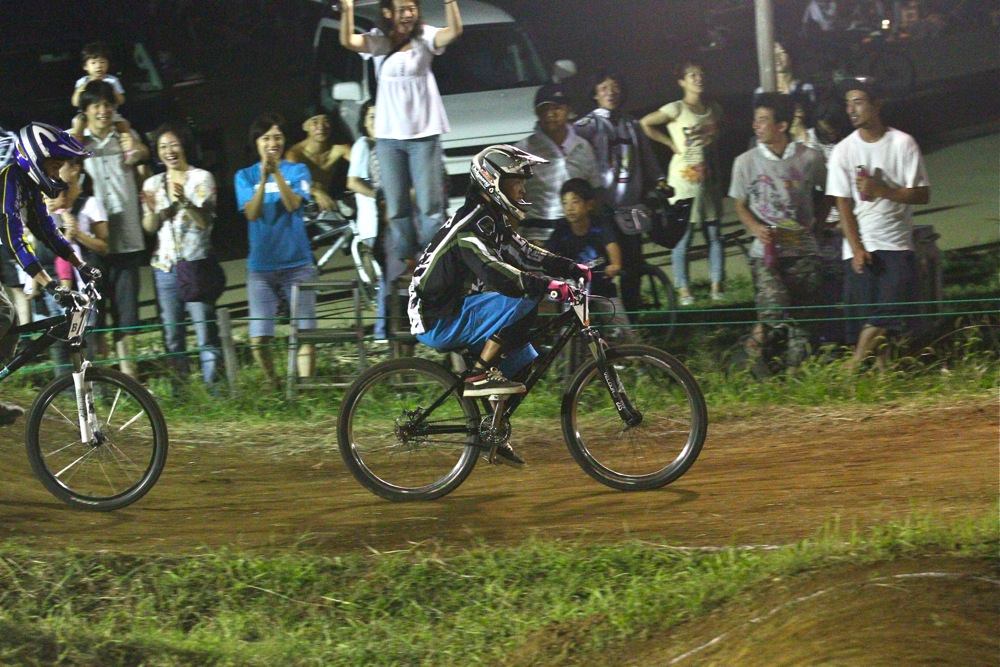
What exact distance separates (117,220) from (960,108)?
273 inches

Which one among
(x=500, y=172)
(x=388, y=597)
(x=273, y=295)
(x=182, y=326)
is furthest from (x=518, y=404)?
(x=182, y=326)

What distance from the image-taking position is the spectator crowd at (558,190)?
30.3ft

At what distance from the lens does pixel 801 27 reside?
30.9 feet

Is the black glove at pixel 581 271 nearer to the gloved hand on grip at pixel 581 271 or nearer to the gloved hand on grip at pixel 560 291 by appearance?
the gloved hand on grip at pixel 581 271

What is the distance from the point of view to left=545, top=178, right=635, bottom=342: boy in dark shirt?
9.28 m

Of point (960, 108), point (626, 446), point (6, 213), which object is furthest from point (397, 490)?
point (960, 108)

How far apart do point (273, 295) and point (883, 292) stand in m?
4.92

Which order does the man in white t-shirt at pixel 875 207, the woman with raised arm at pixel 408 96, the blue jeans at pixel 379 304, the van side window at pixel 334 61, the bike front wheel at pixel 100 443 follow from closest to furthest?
the bike front wheel at pixel 100 443
the man in white t-shirt at pixel 875 207
the woman with raised arm at pixel 408 96
the van side window at pixel 334 61
the blue jeans at pixel 379 304

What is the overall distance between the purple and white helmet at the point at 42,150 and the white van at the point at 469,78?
9.32 ft

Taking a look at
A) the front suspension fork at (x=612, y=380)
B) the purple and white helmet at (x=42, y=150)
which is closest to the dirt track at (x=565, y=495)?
the front suspension fork at (x=612, y=380)

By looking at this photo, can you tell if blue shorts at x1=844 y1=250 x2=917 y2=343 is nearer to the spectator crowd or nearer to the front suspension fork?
the spectator crowd

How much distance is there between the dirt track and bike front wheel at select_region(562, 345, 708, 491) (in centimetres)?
18

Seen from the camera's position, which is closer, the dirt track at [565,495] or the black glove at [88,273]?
the dirt track at [565,495]

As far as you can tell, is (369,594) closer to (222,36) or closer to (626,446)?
(626,446)
